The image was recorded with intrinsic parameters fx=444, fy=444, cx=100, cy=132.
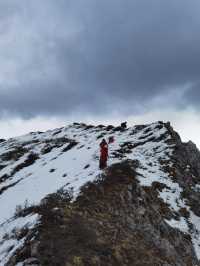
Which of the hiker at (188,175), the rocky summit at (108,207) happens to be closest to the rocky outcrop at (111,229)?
the rocky summit at (108,207)

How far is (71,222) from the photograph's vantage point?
17781 mm

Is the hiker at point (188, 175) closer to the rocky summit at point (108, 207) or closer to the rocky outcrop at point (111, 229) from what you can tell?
the rocky summit at point (108, 207)

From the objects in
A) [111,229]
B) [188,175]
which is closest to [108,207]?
[111,229]

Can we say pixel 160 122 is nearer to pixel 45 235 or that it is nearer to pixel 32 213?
pixel 32 213

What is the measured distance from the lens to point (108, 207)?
20.8 meters

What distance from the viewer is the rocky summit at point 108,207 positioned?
16.1 meters

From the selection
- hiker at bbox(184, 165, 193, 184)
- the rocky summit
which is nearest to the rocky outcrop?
the rocky summit

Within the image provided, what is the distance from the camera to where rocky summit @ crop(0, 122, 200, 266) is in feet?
52.7

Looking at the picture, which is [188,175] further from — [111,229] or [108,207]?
[111,229]

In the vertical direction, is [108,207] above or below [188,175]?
below

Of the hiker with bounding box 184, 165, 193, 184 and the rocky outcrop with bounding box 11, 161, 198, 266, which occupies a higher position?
the hiker with bounding box 184, 165, 193, 184

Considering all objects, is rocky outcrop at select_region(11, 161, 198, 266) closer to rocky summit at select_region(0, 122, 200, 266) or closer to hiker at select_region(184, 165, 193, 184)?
rocky summit at select_region(0, 122, 200, 266)

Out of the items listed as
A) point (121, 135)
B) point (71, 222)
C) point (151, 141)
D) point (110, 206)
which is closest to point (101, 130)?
A: point (121, 135)

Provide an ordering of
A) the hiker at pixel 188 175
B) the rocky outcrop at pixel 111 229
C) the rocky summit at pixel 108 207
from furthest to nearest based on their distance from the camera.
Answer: the hiker at pixel 188 175 → the rocky summit at pixel 108 207 → the rocky outcrop at pixel 111 229
